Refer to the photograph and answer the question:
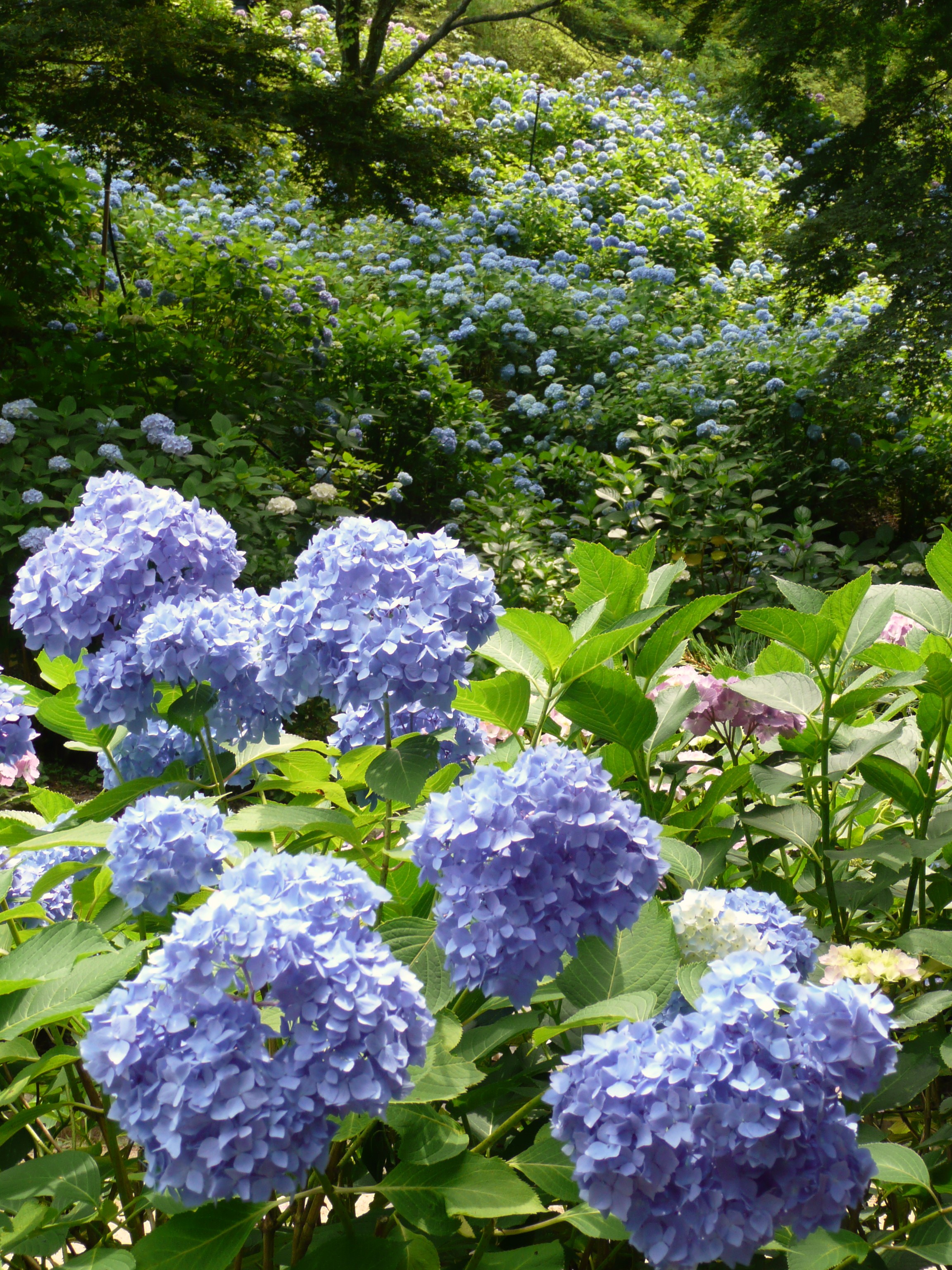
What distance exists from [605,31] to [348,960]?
56.0ft

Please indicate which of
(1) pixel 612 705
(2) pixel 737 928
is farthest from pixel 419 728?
(2) pixel 737 928

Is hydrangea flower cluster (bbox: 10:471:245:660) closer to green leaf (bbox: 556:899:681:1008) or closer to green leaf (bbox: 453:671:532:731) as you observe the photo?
green leaf (bbox: 453:671:532:731)

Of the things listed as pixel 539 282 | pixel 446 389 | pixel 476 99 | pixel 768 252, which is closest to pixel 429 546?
pixel 446 389

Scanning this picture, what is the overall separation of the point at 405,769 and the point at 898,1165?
1.89 feet

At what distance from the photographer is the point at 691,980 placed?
2.82 ft

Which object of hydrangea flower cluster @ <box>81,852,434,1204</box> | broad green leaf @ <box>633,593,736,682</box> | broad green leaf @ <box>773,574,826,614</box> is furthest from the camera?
broad green leaf @ <box>773,574,826,614</box>

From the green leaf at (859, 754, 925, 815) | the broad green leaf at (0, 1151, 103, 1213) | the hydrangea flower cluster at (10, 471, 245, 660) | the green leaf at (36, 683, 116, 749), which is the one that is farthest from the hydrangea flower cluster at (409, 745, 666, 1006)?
the green leaf at (36, 683, 116, 749)

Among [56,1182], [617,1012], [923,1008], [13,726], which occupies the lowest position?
[13,726]

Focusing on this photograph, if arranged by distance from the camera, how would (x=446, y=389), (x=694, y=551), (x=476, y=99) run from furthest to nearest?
1. (x=476, y=99)
2. (x=446, y=389)
3. (x=694, y=551)

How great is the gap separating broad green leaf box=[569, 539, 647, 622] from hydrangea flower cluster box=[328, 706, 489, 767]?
0.22m

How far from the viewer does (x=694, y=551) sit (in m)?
4.86

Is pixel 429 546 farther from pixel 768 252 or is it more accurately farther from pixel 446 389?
pixel 768 252

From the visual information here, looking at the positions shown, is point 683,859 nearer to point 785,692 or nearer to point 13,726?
point 785,692

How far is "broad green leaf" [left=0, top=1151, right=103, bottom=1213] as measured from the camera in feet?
2.81
